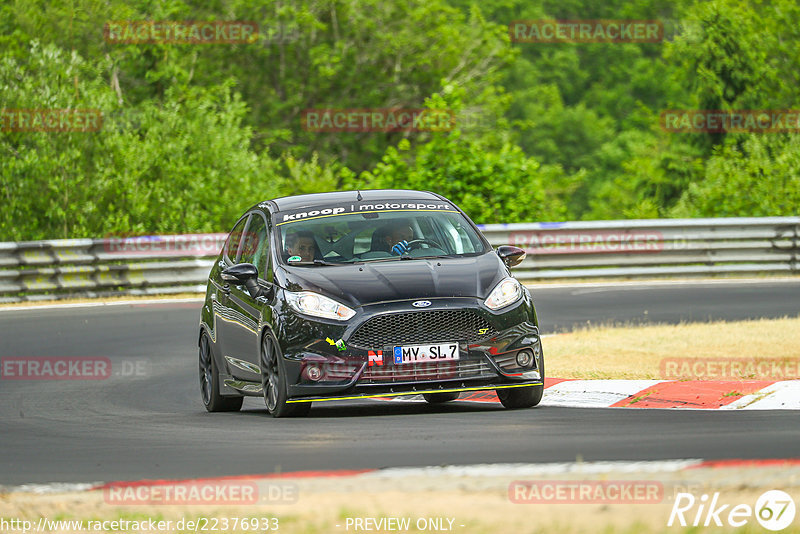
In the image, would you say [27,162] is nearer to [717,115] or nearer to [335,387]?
[335,387]

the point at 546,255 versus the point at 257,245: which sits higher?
the point at 257,245

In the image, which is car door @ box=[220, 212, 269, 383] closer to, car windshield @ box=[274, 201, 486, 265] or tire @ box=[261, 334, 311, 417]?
tire @ box=[261, 334, 311, 417]

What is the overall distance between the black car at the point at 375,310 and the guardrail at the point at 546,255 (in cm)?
Result: 1218

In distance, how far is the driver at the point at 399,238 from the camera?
10.5 meters

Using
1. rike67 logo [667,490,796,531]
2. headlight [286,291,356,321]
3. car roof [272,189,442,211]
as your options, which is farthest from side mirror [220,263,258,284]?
rike67 logo [667,490,796,531]

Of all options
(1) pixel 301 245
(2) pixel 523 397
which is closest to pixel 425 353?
(2) pixel 523 397

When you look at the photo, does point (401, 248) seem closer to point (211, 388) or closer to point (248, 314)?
point (248, 314)

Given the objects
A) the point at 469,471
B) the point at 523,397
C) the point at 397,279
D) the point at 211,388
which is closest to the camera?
the point at 469,471

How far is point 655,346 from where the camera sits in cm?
1403

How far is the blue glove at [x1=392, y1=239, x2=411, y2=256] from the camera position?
411 inches

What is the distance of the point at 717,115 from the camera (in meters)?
53.6

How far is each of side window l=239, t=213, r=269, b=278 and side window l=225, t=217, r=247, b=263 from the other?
0.57 feet

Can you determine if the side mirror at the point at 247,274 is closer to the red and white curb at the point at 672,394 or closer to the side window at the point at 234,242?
the side window at the point at 234,242

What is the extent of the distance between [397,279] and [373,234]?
944 mm
